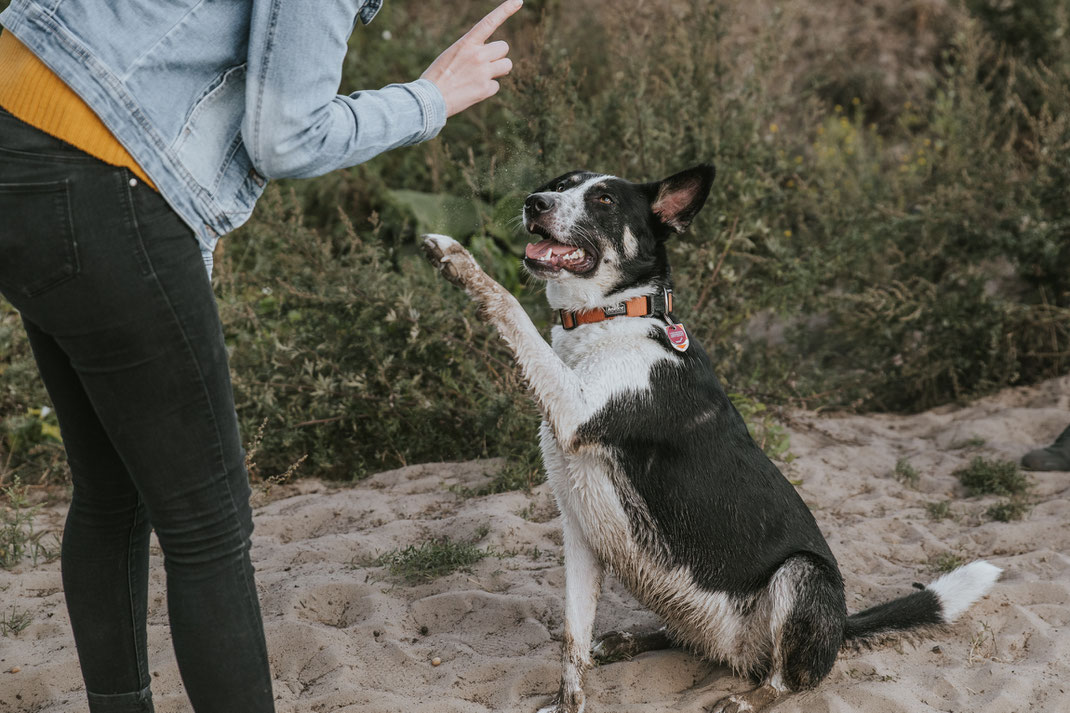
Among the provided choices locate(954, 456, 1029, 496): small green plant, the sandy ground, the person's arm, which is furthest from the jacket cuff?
locate(954, 456, 1029, 496): small green plant

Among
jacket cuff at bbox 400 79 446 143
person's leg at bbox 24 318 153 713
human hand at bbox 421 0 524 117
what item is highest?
human hand at bbox 421 0 524 117

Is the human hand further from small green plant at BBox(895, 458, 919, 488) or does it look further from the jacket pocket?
small green plant at BBox(895, 458, 919, 488)

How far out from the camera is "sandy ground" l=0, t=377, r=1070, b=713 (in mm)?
2588

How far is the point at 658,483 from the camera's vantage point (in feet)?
8.41

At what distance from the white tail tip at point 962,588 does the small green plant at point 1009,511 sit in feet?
3.87

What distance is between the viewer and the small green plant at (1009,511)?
3.87 m

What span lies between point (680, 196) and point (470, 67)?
3.81 ft

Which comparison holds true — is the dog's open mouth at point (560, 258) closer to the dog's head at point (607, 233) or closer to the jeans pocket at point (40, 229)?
the dog's head at point (607, 233)

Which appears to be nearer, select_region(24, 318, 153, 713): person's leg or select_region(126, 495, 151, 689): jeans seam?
select_region(24, 318, 153, 713): person's leg

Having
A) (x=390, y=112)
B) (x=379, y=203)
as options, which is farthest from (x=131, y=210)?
(x=379, y=203)

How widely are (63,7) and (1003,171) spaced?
5.33 m

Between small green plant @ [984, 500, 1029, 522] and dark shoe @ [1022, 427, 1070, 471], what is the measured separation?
1.74ft

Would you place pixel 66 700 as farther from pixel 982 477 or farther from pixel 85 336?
pixel 982 477

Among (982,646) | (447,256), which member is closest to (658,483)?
(447,256)
